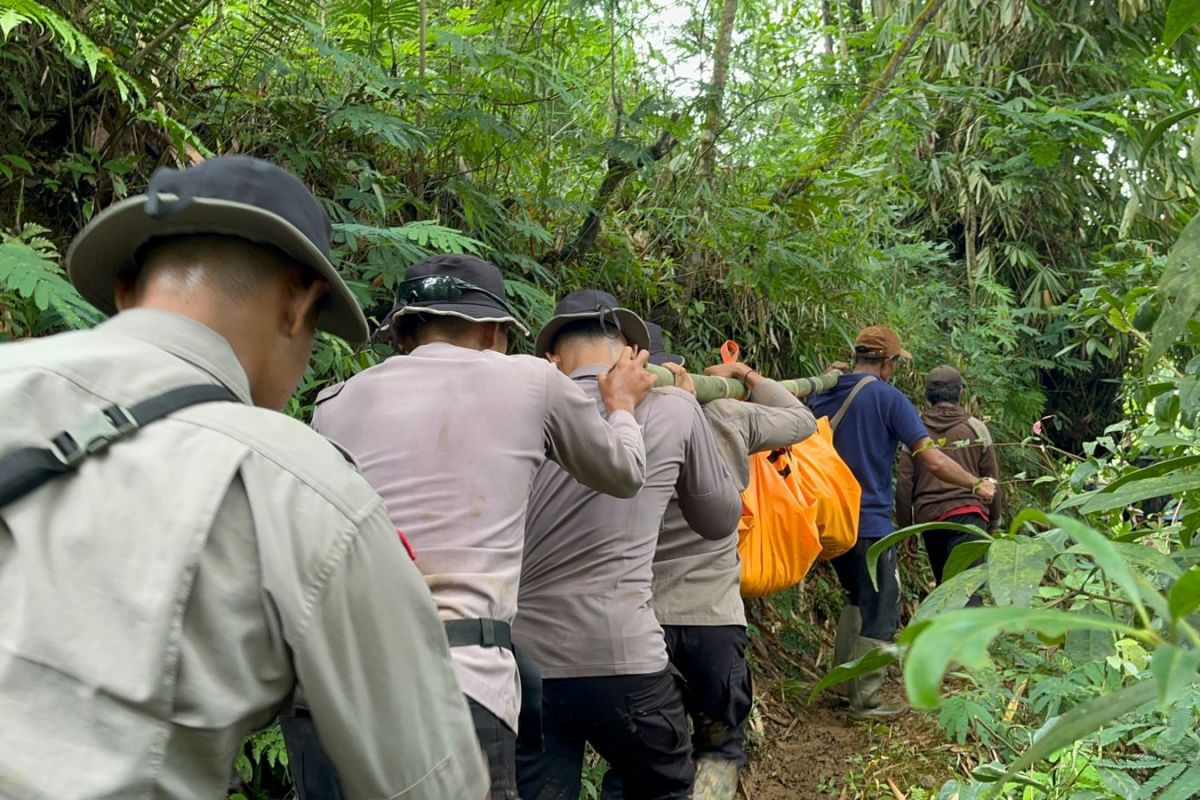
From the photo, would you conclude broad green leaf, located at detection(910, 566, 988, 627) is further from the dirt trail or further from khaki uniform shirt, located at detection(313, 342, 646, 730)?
the dirt trail

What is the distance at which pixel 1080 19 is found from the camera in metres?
9.64

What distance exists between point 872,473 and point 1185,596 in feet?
16.9

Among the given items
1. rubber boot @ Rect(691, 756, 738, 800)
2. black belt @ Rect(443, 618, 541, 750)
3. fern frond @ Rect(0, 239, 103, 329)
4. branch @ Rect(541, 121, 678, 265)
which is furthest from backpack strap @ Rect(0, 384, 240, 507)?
branch @ Rect(541, 121, 678, 265)

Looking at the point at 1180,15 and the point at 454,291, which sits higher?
the point at 1180,15

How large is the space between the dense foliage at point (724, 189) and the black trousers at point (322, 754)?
108 cm

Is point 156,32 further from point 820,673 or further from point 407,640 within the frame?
point 820,673

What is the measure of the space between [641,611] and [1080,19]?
28.5 feet

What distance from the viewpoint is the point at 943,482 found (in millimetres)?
6043

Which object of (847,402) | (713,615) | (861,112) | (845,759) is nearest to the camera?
(713,615)

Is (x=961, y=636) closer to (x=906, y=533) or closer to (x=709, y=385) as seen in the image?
(x=906, y=533)

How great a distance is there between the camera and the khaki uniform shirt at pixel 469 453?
242 centimetres

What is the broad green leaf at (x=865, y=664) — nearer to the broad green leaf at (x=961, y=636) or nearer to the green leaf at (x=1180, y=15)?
the broad green leaf at (x=961, y=636)

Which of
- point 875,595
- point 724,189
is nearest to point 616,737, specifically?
point 875,595

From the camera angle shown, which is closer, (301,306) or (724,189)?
(301,306)
